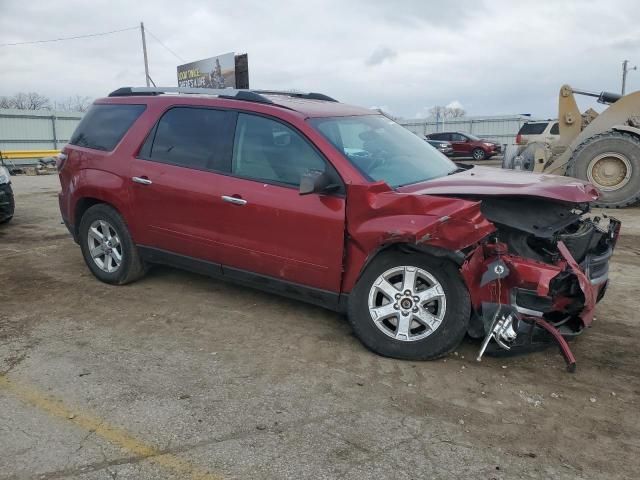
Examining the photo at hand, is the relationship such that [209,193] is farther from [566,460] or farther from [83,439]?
[566,460]

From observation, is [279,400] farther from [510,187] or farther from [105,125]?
[105,125]

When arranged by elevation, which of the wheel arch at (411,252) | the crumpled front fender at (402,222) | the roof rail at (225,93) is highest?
the roof rail at (225,93)

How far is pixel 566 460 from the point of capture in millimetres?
2770

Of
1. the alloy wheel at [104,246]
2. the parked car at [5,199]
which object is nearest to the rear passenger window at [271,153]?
the alloy wheel at [104,246]

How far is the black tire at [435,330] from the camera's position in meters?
3.64

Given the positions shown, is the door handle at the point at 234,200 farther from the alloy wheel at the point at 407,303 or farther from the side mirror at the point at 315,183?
the alloy wheel at the point at 407,303

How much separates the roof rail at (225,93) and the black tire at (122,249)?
118 centimetres

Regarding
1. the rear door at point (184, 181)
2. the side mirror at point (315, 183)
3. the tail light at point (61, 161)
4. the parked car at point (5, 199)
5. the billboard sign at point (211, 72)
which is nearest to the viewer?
the side mirror at point (315, 183)

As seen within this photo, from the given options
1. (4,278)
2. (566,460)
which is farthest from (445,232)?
(4,278)

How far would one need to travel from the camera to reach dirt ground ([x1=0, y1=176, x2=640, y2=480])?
274cm

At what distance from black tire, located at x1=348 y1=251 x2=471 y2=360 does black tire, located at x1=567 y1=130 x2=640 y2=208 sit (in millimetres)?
7626

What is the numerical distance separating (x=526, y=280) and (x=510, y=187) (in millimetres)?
654

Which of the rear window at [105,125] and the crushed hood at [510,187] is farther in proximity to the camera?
the rear window at [105,125]

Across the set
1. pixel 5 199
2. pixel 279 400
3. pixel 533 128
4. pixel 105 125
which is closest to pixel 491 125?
pixel 533 128
